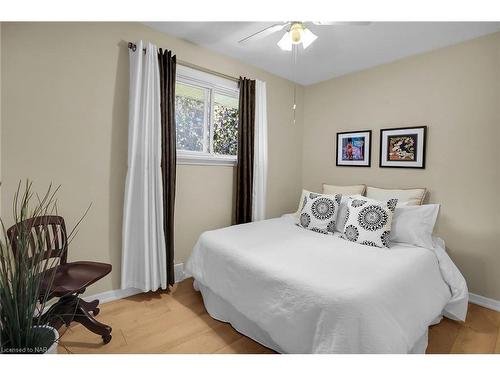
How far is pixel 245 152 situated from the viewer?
9.96 ft

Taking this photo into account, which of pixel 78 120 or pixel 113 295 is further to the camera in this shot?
pixel 113 295

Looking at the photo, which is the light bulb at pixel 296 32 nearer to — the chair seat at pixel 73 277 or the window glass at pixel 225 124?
the window glass at pixel 225 124

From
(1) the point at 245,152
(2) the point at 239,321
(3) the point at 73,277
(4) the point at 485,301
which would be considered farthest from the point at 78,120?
(4) the point at 485,301

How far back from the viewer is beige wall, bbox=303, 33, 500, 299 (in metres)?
2.32

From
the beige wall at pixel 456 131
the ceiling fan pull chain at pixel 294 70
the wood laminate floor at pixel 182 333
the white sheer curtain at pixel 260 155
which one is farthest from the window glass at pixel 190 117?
the beige wall at pixel 456 131

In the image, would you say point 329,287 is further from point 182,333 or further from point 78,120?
point 78,120

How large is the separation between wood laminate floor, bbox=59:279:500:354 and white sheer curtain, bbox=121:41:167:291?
0.88 feet

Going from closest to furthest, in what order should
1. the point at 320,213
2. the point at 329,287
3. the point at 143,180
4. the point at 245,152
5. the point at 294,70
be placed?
the point at 329,287 → the point at 143,180 → the point at 320,213 → the point at 245,152 → the point at 294,70

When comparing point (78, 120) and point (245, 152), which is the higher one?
point (78, 120)

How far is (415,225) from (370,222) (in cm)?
36

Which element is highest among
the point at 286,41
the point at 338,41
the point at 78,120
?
the point at 338,41

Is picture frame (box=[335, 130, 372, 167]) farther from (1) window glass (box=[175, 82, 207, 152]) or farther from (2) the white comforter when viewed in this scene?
(1) window glass (box=[175, 82, 207, 152])
